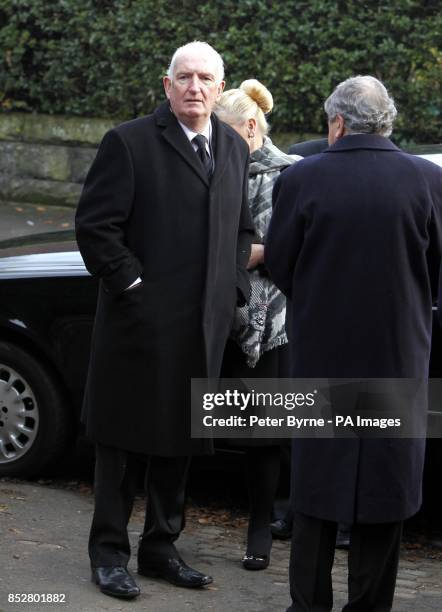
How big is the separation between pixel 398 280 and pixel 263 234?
1.13 metres

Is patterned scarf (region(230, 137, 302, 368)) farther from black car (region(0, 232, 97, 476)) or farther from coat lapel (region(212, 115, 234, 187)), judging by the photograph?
black car (region(0, 232, 97, 476))

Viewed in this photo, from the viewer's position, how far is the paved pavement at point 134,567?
463cm

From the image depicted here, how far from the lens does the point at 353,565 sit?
14.0ft

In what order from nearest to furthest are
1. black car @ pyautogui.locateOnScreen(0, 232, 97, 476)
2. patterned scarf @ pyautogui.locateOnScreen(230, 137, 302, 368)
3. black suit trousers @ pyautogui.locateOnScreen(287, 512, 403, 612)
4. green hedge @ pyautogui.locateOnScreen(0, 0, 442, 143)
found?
black suit trousers @ pyautogui.locateOnScreen(287, 512, 403, 612), patterned scarf @ pyautogui.locateOnScreen(230, 137, 302, 368), black car @ pyautogui.locateOnScreen(0, 232, 97, 476), green hedge @ pyautogui.locateOnScreen(0, 0, 442, 143)

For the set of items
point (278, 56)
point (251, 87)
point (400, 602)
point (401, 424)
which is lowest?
point (400, 602)

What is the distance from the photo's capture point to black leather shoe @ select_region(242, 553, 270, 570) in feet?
16.8

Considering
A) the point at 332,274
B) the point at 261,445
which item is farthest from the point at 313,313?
the point at 261,445

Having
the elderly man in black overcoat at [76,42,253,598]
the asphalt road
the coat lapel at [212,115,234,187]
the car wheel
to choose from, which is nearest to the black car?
the car wheel

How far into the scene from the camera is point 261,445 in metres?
5.22

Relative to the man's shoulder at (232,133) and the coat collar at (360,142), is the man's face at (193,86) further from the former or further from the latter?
the coat collar at (360,142)

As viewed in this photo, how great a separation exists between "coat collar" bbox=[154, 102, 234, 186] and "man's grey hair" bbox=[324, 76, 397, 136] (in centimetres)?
68

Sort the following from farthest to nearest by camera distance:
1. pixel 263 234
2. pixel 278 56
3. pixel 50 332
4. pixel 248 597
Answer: pixel 278 56
pixel 50 332
pixel 263 234
pixel 248 597

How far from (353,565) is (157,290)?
1.17 metres

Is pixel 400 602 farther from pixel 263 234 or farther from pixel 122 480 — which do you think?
pixel 263 234
